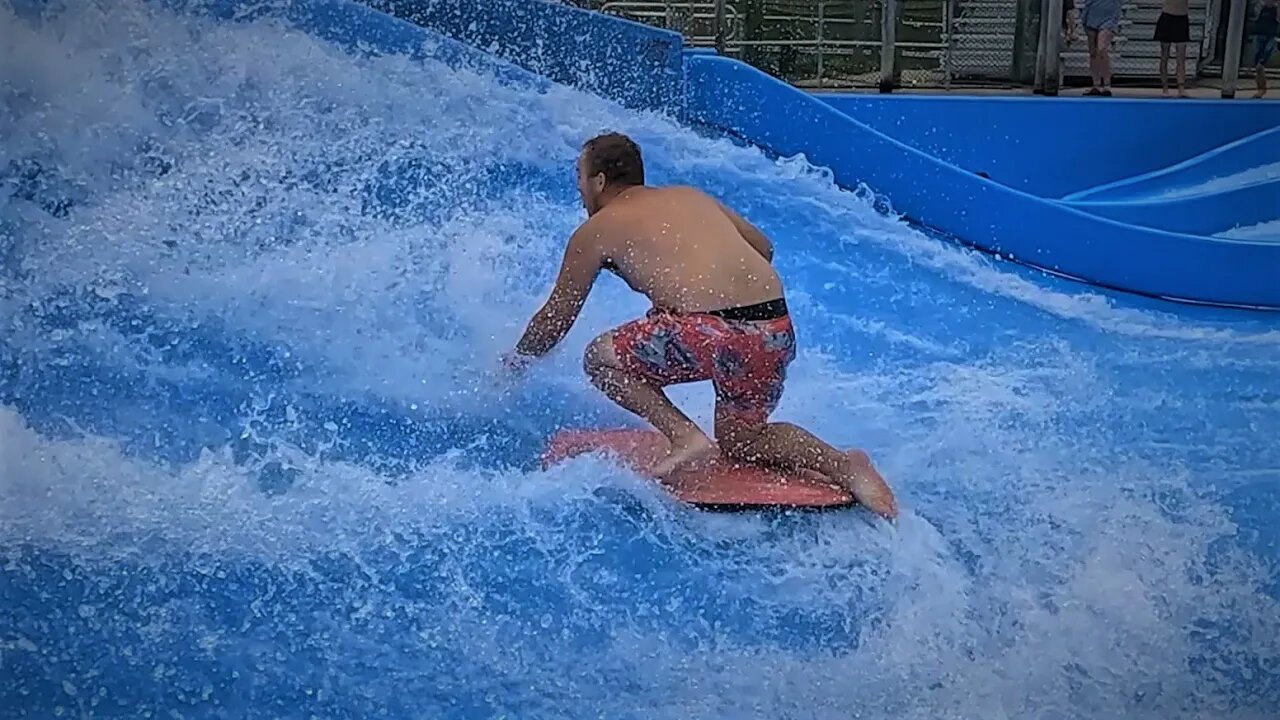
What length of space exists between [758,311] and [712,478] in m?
0.29

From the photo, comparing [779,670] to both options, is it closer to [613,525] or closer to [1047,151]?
[613,525]

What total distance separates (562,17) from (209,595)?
1.14 meters

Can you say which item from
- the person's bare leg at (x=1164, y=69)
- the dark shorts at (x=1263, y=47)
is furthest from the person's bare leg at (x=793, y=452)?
the dark shorts at (x=1263, y=47)

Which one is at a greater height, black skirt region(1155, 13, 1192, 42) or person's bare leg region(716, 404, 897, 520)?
black skirt region(1155, 13, 1192, 42)

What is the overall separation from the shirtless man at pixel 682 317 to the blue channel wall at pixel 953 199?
16cm

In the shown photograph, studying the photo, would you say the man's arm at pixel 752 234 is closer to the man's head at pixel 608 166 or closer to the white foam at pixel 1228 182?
the man's head at pixel 608 166

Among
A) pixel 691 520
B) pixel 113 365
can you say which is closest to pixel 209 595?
pixel 113 365

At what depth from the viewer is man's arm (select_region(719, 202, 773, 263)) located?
2.19 meters

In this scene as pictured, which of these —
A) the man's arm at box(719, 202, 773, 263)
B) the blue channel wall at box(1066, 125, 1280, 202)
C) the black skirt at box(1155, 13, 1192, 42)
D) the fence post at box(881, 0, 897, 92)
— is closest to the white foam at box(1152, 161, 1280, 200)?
the blue channel wall at box(1066, 125, 1280, 202)

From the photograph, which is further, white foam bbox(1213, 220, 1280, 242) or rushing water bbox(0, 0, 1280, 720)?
white foam bbox(1213, 220, 1280, 242)

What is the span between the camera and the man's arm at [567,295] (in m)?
2.17

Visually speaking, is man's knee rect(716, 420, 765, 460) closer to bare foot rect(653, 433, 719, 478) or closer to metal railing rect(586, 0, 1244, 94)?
bare foot rect(653, 433, 719, 478)

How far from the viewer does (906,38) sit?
7.25 ft

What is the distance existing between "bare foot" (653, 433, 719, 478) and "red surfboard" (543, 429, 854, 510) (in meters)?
0.01
